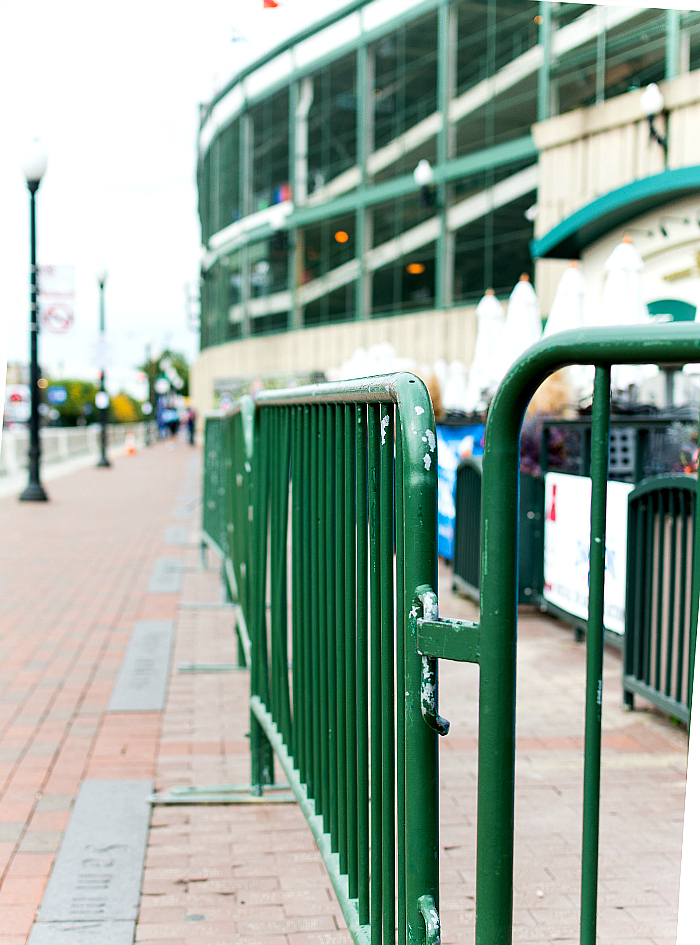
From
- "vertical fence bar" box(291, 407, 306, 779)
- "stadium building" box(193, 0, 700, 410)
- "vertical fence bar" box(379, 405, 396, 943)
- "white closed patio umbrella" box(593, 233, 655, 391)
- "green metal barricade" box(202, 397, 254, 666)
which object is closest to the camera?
"vertical fence bar" box(379, 405, 396, 943)

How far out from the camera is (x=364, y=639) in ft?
7.04

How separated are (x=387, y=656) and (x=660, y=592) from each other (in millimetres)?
3060

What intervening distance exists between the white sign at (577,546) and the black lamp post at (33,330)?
41.6 feet

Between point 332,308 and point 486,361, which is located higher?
point 332,308

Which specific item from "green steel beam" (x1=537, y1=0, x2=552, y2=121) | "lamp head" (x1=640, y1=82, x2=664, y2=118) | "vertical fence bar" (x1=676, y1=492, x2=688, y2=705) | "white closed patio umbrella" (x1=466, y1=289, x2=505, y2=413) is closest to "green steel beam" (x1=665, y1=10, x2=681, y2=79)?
"lamp head" (x1=640, y1=82, x2=664, y2=118)

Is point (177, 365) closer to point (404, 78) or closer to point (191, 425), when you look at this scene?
point (191, 425)

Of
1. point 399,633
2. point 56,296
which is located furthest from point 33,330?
point 399,633

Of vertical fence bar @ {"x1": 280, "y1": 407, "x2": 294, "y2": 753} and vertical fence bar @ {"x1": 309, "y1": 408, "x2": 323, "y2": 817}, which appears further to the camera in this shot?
vertical fence bar @ {"x1": 280, "y1": 407, "x2": 294, "y2": 753}

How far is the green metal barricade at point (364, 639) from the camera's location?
1759 mm

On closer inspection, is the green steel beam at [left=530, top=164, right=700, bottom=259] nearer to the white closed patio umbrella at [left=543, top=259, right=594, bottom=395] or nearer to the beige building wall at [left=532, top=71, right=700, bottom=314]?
the beige building wall at [left=532, top=71, right=700, bottom=314]

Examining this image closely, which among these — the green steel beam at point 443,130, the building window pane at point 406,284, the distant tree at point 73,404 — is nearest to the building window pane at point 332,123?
the building window pane at point 406,284

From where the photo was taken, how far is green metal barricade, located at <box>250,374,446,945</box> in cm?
176

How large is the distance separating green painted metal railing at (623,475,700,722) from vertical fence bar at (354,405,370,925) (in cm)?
253

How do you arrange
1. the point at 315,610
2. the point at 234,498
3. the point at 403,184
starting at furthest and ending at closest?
→ the point at 403,184 → the point at 234,498 → the point at 315,610
